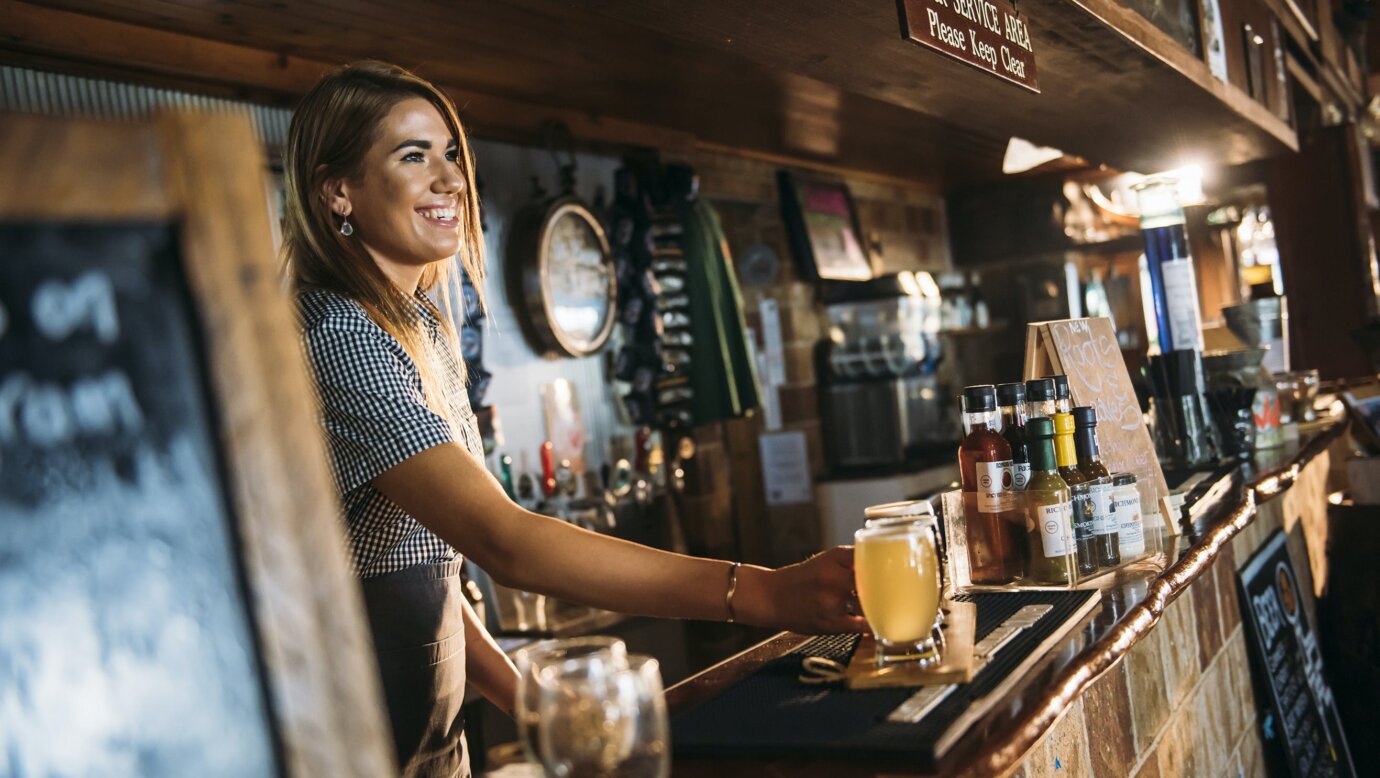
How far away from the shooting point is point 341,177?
177 centimetres

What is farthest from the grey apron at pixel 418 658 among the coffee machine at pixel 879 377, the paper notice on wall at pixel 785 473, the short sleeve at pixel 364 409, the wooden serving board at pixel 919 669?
the coffee machine at pixel 879 377

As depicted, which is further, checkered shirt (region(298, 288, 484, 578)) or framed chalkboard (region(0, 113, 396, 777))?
checkered shirt (region(298, 288, 484, 578))

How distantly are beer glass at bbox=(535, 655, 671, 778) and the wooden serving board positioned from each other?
0.42 metres

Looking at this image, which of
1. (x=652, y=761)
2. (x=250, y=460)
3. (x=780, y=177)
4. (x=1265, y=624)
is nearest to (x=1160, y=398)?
(x=1265, y=624)

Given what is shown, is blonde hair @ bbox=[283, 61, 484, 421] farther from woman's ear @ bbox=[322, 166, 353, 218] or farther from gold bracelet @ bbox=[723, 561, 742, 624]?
gold bracelet @ bbox=[723, 561, 742, 624]

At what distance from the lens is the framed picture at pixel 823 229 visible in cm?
619

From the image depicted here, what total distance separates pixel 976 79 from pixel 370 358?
1.82m

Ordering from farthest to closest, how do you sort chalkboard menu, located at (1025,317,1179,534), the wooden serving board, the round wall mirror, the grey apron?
the round wall mirror
chalkboard menu, located at (1025,317,1179,534)
the grey apron
the wooden serving board

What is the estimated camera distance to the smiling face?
1.77 meters

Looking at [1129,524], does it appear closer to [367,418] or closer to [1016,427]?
[1016,427]

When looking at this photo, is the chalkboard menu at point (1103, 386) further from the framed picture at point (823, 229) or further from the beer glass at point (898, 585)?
the framed picture at point (823, 229)

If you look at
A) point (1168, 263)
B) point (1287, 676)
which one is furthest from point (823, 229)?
point (1287, 676)

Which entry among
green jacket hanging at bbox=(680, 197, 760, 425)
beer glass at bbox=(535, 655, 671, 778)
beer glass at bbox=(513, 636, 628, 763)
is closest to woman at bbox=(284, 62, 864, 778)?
beer glass at bbox=(513, 636, 628, 763)

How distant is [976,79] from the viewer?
282cm
